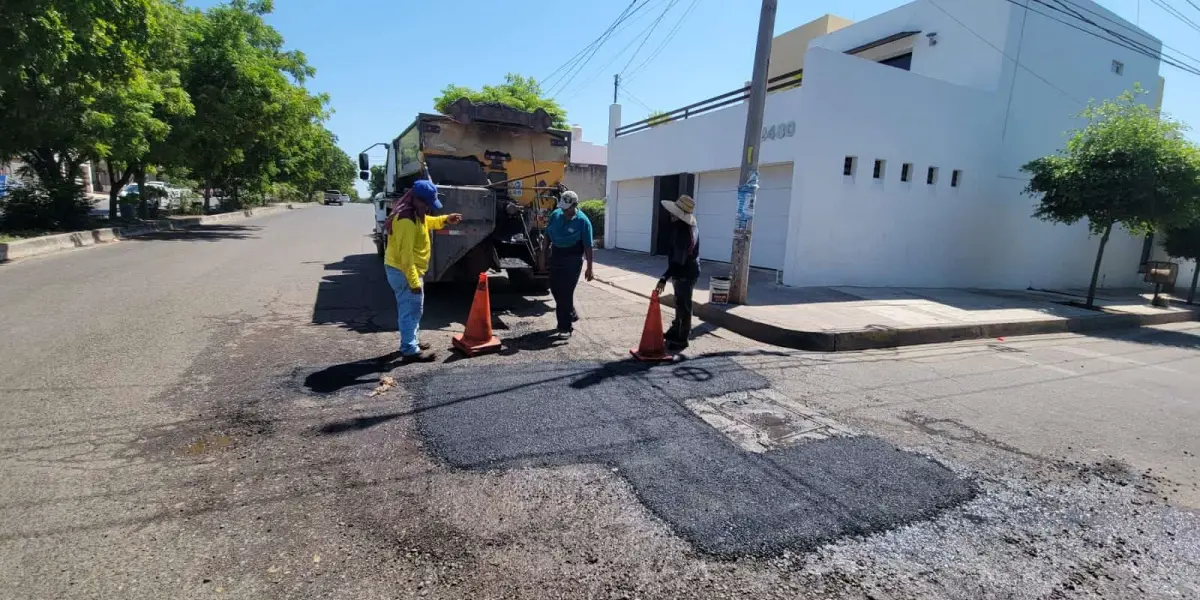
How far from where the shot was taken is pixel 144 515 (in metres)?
2.62

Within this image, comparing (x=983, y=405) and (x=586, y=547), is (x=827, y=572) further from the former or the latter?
(x=983, y=405)

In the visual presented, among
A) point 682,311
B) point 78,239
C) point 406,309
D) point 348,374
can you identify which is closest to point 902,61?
point 682,311

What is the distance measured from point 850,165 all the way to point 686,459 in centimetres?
948

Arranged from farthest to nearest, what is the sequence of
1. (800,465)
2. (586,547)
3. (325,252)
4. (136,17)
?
(325,252) → (136,17) → (800,465) → (586,547)

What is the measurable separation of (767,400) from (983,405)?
6.66 ft

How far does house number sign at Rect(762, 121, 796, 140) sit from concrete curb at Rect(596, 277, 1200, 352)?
4.41m

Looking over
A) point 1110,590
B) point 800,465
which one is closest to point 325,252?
point 800,465

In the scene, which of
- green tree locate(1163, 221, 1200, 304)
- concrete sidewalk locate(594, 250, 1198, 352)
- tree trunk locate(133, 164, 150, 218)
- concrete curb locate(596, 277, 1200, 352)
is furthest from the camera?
tree trunk locate(133, 164, 150, 218)

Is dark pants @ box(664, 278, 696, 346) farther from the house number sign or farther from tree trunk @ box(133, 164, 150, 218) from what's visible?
tree trunk @ box(133, 164, 150, 218)

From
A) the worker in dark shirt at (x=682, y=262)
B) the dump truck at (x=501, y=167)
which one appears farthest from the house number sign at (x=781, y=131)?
the worker in dark shirt at (x=682, y=262)

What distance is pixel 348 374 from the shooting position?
4.69 meters

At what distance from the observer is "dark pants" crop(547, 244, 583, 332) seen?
639cm

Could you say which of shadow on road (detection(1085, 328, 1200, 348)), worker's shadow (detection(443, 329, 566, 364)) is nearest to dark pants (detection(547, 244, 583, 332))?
worker's shadow (detection(443, 329, 566, 364))

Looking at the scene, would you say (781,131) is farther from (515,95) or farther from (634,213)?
(515,95)
